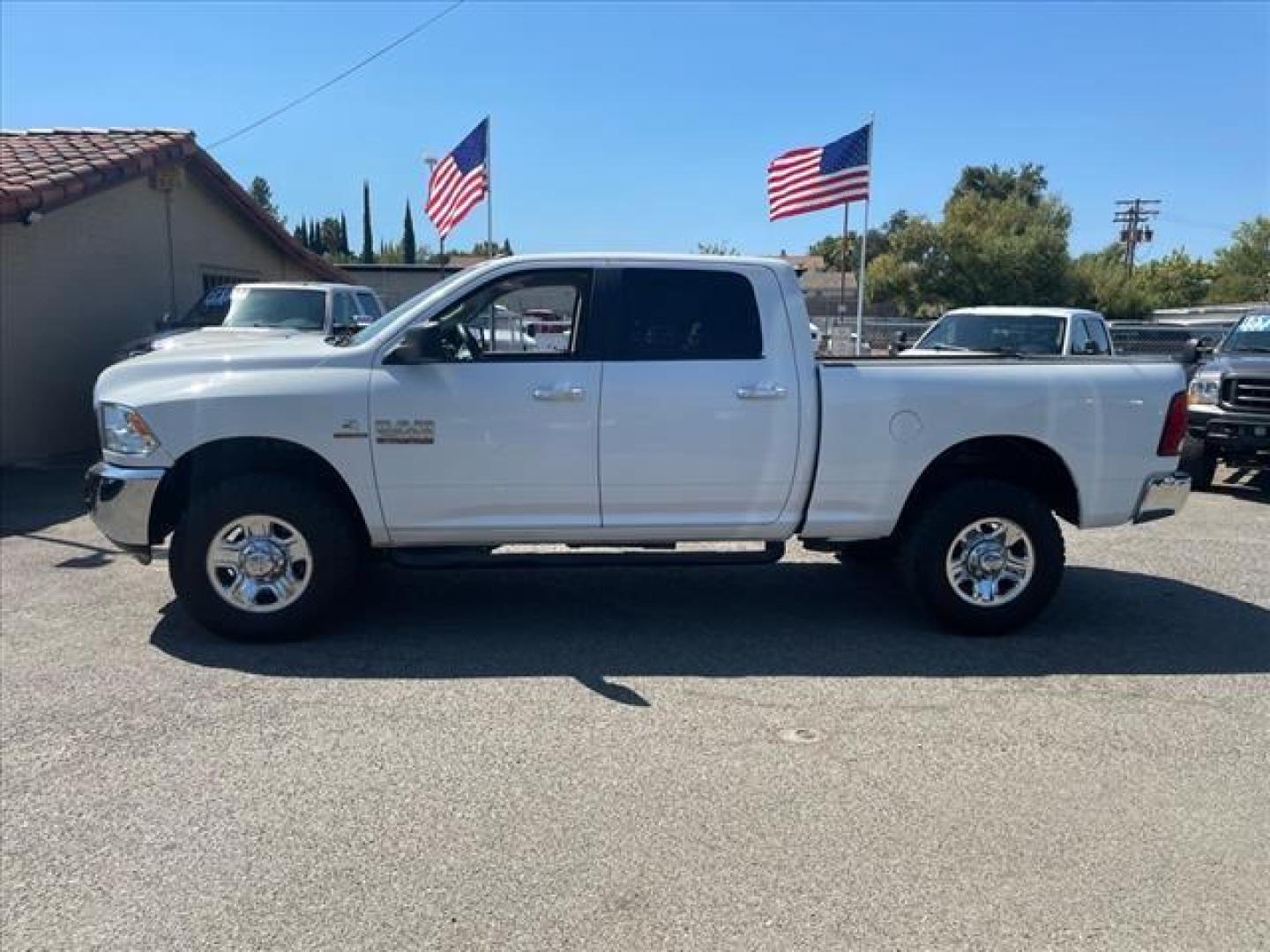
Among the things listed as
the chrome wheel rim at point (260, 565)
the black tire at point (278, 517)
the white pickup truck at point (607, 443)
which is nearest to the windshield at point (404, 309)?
the white pickup truck at point (607, 443)

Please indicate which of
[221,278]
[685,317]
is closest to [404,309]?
[685,317]

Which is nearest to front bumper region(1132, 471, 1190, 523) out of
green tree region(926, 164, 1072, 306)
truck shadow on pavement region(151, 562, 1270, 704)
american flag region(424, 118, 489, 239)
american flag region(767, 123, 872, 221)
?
truck shadow on pavement region(151, 562, 1270, 704)

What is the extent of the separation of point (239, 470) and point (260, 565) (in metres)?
0.53

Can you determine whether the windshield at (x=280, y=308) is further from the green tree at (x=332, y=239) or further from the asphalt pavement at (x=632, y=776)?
the green tree at (x=332, y=239)

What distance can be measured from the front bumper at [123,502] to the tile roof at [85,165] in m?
6.94

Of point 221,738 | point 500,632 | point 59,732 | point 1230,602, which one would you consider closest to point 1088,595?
point 1230,602

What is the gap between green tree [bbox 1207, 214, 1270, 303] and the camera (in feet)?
216

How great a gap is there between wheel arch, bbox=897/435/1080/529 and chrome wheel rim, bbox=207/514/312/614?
10.8 ft

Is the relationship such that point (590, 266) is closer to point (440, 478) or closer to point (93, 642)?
point (440, 478)

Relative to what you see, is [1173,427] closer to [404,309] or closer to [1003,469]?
[1003,469]

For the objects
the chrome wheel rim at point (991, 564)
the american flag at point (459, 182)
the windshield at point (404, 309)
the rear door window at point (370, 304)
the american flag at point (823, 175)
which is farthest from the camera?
the american flag at point (459, 182)

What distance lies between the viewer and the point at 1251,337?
11.2 metres

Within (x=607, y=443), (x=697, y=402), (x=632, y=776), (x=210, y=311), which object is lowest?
(x=632, y=776)

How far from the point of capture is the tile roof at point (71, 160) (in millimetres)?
10586
